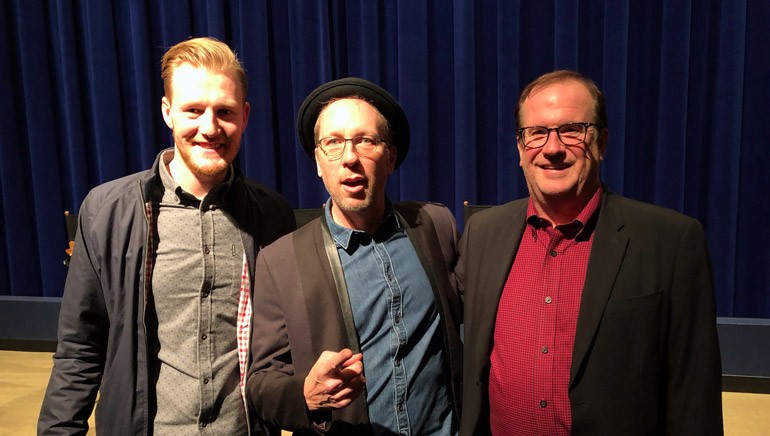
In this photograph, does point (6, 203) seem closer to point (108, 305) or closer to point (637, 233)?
point (108, 305)

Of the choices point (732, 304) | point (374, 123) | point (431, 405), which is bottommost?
point (732, 304)

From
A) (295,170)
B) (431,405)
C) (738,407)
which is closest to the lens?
(431,405)

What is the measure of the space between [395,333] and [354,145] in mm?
500

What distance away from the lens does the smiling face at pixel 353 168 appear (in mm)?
1406

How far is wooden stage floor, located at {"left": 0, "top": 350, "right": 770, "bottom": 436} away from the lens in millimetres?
2588

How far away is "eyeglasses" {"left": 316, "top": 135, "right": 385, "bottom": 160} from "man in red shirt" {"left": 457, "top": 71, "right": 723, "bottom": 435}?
397 millimetres

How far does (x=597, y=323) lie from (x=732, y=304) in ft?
8.90

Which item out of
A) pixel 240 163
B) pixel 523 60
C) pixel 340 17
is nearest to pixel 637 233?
pixel 523 60

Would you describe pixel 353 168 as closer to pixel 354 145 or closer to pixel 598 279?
pixel 354 145

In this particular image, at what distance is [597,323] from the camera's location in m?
1.26

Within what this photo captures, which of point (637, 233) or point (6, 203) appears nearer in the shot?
point (637, 233)

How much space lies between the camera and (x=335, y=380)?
1163mm

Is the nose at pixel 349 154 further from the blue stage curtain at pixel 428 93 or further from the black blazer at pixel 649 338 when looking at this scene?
the blue stage curtain at pixel 428 93

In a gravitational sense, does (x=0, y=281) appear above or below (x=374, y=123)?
below
